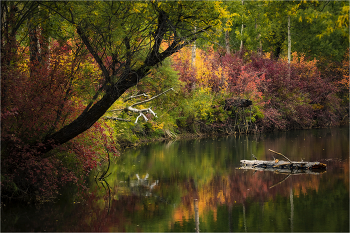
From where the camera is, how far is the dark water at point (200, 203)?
9.58m

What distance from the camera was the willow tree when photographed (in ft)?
37.7

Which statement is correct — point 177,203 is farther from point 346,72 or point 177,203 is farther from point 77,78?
point 346,72

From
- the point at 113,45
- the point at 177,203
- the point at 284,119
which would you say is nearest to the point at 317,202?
the point at 177,203

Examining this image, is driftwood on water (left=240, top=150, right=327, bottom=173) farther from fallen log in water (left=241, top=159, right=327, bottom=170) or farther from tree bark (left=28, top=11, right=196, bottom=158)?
tree bark (left=28, top=11, right=196, bottom=158)

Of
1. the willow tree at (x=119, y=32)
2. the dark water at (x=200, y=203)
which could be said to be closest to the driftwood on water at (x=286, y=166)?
the dark water at (x=200, y=203)

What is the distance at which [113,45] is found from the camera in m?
12.0

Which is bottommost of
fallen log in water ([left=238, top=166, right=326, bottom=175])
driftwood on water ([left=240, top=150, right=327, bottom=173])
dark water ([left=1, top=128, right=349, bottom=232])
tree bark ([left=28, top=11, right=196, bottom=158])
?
dark water ([left=1, top=128, right=349, bottom=232])

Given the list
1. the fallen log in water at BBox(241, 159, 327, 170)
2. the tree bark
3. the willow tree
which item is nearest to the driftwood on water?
the fallen log in water at BBox(241, 159, 327, 170)

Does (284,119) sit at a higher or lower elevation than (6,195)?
higher

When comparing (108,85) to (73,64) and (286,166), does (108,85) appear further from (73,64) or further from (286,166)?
(286,166)

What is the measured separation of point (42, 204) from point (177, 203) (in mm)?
3478

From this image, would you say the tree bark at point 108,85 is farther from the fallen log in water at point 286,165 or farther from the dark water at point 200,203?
the fallen log in water at point 286,165

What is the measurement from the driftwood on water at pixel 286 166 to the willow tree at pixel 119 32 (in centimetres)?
642

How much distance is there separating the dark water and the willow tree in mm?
2134
